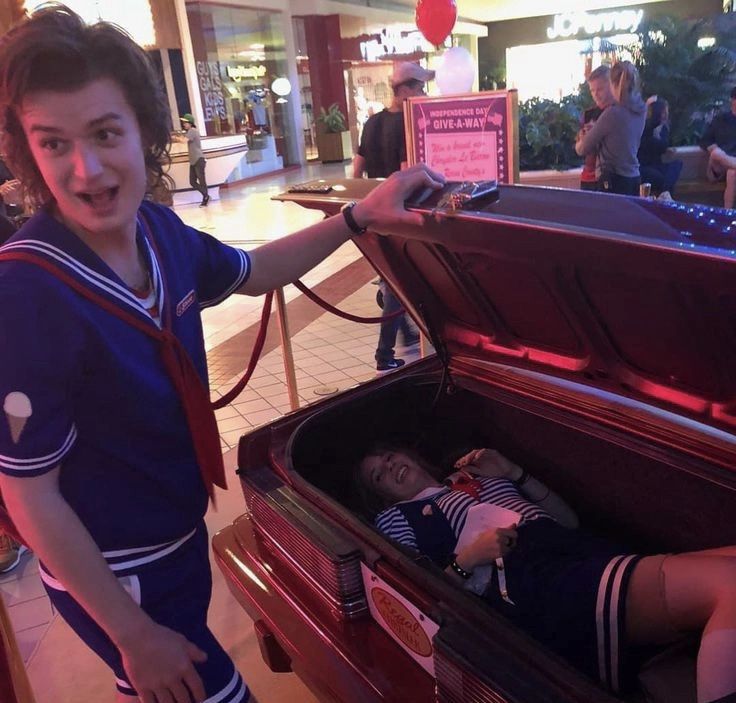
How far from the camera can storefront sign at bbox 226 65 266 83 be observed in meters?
16.3

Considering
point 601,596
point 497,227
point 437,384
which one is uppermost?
point 497,227

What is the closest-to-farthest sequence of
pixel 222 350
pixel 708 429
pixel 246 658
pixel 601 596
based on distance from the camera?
pixel 601 596 → pixel 708 429 → pixel 246 658 → pixel 222 350

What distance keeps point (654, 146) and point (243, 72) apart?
13075 mm

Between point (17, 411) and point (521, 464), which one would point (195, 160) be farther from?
point (17, 411)

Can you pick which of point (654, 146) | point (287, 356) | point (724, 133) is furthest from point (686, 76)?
point (287, 356)

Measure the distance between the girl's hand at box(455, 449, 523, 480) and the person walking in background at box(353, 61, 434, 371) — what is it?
2160 mm

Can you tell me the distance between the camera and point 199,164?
12.1 m

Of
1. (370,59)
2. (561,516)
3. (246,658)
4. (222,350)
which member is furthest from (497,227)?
(370,59)

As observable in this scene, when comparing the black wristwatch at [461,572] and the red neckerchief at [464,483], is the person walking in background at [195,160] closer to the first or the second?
the red neckerchief at [464,483]

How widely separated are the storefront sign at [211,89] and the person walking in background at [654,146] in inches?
422

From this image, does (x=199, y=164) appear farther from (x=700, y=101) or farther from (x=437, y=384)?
(x=437, y=384)

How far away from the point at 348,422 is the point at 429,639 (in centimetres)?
83

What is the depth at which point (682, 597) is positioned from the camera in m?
1.26

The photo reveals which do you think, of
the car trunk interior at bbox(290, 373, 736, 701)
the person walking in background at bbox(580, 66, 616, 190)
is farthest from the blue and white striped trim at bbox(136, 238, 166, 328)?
the person walking in background at bbox(580, 66, 616, 190)
